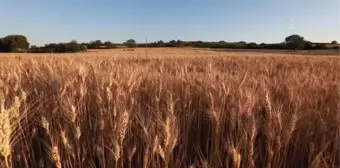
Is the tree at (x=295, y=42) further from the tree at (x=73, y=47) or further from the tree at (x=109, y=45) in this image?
the tree at (x=73, y=47)

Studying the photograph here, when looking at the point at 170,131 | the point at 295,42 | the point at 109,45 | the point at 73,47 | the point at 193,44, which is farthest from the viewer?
the point at 193,44

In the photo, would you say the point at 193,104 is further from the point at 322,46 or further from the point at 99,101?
the point at 322,46

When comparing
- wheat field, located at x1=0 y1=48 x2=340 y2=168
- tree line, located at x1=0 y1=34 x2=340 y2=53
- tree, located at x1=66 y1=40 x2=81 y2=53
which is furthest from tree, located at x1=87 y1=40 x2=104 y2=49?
wheat field, located at x1=0 y1=48 x2=340 y2=168

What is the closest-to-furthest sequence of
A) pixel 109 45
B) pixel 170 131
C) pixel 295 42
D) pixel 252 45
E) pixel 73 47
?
1. pixel 170 131
2. pixel 73 47
3. pixel 109 45
4. pixel 252 45
5. pixel 295 42

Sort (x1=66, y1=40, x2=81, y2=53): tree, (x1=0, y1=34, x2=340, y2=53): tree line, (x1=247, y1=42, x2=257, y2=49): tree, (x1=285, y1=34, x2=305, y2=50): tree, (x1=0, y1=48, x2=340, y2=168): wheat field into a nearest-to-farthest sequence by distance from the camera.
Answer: (x1=0, y1=48, x2=340, y2=168): wheat field
(x1=66, y1=40, x2=81, y2=53): tree
(x1=0, y1=34, x2=340, y2=53): tree line
(x1=247, y1=42, x2=257, y2=49): tree
(x1=285, y1=34, x2=305, y2=50): tree

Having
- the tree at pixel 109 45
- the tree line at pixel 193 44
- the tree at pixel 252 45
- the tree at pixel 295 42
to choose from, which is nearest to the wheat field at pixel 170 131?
the tree line at pixel 193 44

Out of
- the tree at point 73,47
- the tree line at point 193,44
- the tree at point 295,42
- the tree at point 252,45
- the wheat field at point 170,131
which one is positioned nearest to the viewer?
the wheat field at point 170,131

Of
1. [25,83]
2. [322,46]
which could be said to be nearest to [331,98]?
[25,83]

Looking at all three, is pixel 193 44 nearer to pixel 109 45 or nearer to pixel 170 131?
pixel 109 45

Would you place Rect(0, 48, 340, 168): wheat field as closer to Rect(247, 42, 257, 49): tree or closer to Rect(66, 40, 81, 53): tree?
Rect(66, 40, 81, 53): tree

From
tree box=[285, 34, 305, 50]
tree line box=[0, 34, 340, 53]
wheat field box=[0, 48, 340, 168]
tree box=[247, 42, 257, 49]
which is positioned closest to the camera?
wheat field box=[0, 48, 340, 168]

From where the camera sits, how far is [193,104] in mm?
1596

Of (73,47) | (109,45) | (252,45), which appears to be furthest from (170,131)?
(252,45)

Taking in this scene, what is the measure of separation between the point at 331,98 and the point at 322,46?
5261 cm
